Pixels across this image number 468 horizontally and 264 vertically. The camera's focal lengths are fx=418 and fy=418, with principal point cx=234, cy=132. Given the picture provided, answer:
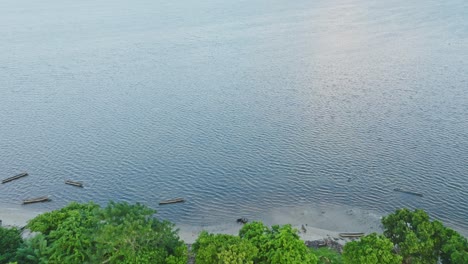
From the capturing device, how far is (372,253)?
2473 centimetres

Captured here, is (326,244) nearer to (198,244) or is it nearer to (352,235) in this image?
(352,235)

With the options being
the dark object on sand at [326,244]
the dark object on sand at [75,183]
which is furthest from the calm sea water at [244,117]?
the dark object on sand at [326,244]

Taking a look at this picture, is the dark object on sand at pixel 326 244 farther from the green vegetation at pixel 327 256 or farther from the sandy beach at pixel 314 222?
the sandy beach at pixel 314 222

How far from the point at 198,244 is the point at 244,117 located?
3393 cm

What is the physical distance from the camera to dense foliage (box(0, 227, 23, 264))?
87.2 feet

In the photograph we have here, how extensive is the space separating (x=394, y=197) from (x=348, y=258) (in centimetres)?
1819

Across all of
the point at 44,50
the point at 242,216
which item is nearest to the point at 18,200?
the point at 242,216

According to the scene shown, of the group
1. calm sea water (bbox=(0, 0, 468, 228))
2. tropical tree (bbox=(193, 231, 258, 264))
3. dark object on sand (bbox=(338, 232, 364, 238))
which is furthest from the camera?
calm sea water (bbox=(0, 0, 468, 228))

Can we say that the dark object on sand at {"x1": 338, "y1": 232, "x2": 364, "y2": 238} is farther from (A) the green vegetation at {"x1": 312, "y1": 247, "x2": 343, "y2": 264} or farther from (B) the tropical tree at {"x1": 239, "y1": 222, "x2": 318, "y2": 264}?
(B) the tropical tree at {"x1": 239, "y1": 222, "x2": 318, "y2": 264}

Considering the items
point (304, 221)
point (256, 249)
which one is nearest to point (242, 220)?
point (304, 221)

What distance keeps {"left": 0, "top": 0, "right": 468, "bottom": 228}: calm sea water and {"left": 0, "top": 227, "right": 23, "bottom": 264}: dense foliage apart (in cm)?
1518

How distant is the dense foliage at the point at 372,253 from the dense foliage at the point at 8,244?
21246 millimetres

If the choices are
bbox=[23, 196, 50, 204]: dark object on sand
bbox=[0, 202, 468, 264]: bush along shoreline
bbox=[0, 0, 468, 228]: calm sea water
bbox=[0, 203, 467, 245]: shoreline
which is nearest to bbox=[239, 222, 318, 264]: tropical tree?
bbox=[0, 202, 468, 264]: bush along shoreline

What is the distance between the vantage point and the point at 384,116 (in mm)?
56906
